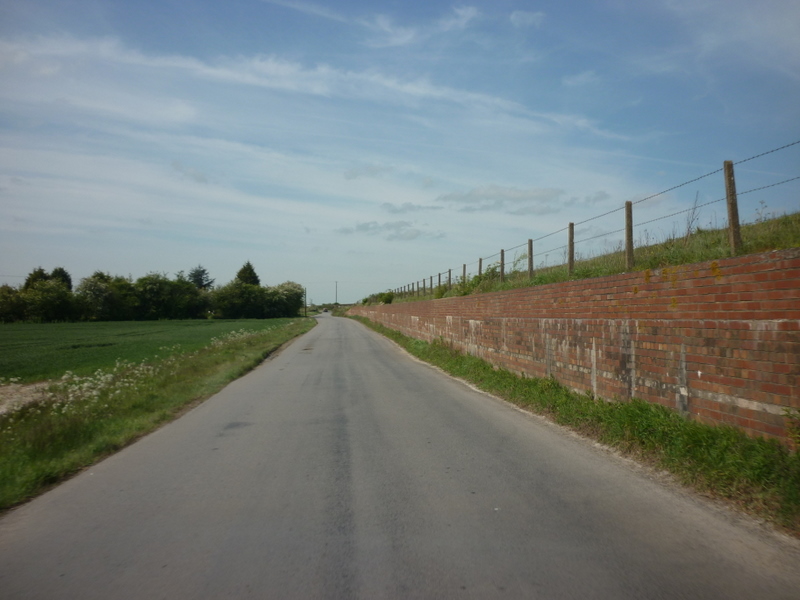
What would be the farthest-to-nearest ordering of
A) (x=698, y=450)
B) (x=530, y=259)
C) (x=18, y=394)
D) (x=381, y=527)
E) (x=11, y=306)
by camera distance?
(x=11, y=306)
(x=530, y=259)
(x=18, y=394)
(x=698, y=450)
(x=381, y=527)

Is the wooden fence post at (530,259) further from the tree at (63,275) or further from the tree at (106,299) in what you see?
the tree at (63,275)

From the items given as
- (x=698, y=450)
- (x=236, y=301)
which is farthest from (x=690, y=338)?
(x=236, y=301)

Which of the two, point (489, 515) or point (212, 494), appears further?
point (212, 494)

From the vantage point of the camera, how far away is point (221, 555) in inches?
149

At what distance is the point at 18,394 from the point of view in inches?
571

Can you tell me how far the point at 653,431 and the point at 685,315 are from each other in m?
1.27

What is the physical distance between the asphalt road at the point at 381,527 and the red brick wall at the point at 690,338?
1.02 meters

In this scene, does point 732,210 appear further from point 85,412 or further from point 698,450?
point 85,412

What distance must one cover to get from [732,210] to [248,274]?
126m

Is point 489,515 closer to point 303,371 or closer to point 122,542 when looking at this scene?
point 122,542

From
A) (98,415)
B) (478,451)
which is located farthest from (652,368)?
(98,415)

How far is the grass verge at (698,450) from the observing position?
425 centimetres

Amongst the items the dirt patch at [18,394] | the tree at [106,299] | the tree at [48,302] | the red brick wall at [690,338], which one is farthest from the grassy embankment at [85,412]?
the tree at [106,299]

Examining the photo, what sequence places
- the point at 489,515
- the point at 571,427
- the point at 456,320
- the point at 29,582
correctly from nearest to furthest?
the point at 29,582 < the point at 489,515 < the point at 571,427 < the point at 456,320
